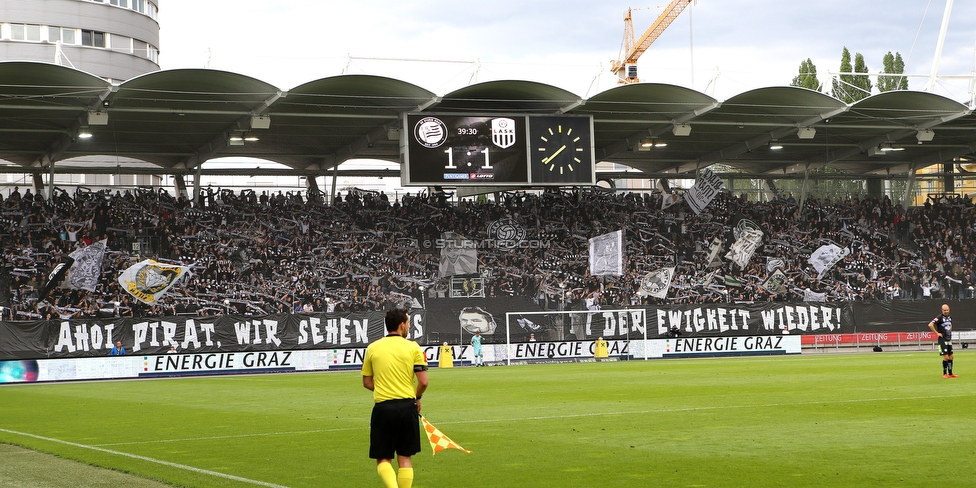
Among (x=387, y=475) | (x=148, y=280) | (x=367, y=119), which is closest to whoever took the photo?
(x=387, y=475)

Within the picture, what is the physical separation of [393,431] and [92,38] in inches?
2873

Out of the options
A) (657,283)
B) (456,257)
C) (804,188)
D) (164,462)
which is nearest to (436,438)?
(164,462)

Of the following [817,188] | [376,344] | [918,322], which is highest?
[817,188]

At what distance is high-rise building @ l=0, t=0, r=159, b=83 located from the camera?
71.4 metres

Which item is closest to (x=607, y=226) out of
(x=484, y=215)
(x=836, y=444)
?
(x=484, y=215)

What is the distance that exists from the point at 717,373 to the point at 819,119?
2154 centimetres

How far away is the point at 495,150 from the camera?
41594mm

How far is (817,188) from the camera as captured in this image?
A: 60.0 meters

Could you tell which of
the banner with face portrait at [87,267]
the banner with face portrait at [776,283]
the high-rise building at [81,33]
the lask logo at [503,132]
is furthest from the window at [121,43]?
the banner with face portrait at [776,283]

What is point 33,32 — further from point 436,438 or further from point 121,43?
point 436,438

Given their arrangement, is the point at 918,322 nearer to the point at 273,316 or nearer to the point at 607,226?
the point at 607,226

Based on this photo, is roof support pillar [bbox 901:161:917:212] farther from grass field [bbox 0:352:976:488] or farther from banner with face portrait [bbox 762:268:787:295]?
grass field [bbox 0:352:976:488]

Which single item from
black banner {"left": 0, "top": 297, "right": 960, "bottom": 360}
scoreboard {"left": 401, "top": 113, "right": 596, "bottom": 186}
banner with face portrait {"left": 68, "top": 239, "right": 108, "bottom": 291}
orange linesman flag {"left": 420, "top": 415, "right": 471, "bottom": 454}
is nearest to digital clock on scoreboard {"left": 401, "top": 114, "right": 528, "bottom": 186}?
scoreboard {"left": 401, "top": 113, "right": 596, "bottom": 186}

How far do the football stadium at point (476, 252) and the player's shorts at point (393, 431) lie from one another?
8435 mm
